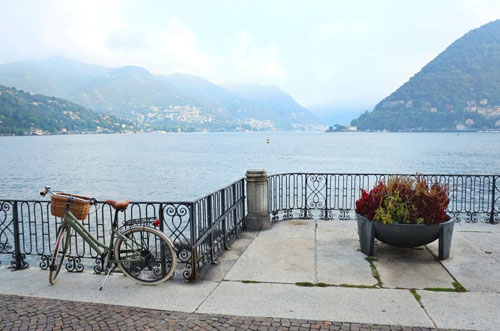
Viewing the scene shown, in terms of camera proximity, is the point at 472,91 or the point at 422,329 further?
the point at 472,91

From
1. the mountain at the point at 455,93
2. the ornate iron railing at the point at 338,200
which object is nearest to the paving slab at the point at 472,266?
the ornate iron railing at the point at 338,200

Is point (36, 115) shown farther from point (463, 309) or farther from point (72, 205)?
point (463, 309)

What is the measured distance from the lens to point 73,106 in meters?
199

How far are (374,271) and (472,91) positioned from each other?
575 feet

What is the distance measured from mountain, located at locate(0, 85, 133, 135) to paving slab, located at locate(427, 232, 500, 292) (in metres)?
175

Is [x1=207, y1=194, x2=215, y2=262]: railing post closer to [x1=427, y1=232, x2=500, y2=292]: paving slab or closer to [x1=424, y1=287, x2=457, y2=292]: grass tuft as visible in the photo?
[x1=424, y1=287, x2=457, y2=292]: grass tuft

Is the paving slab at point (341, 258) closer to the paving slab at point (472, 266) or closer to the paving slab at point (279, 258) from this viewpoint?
the paving slab at point (279, 258)

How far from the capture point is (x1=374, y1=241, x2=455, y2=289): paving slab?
18.1ft

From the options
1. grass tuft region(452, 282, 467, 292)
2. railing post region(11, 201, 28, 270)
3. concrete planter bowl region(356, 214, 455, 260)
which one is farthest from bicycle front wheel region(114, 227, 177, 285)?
grass tuft region(452, 282, 467, 292)

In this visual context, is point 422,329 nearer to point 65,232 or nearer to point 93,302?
point 93,302

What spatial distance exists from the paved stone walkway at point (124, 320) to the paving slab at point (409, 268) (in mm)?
1526

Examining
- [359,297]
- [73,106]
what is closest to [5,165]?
[359,297]

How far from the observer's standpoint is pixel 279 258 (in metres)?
6.70

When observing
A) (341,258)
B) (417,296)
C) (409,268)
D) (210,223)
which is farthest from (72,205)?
(409,268)
